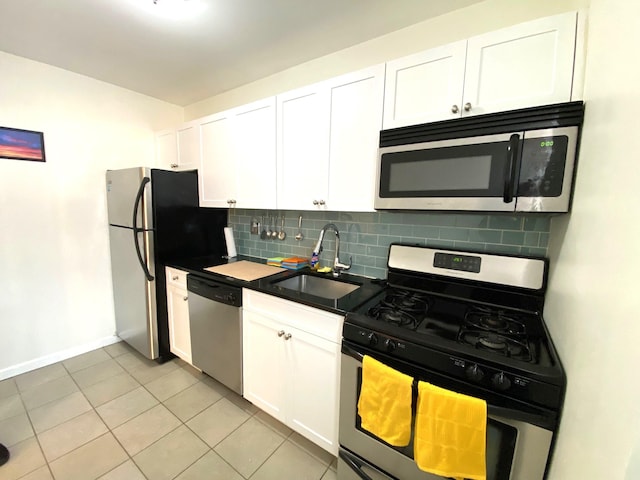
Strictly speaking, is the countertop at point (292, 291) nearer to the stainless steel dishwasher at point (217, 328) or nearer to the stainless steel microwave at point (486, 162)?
the stainless steel dishwasher at point (217, 328)

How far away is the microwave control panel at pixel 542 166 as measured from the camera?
0.98 metres

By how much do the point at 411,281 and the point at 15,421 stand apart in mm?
2738

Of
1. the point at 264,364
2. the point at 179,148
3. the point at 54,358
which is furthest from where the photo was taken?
the point at 179,148

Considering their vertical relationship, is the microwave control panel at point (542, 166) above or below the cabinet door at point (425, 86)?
below

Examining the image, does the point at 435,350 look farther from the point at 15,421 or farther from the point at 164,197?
the point at 15,421

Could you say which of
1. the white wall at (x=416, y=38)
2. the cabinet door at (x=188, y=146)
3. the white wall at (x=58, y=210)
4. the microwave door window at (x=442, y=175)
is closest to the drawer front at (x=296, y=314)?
the microwave door window at (x=442, y=175)

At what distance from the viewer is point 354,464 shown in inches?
49.6

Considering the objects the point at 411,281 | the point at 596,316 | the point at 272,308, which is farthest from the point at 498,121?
the point at 272,308

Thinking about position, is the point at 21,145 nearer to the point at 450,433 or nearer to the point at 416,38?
the point at 416,38

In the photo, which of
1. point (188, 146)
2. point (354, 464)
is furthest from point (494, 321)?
point (188, 146)

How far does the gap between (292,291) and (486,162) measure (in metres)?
1.16

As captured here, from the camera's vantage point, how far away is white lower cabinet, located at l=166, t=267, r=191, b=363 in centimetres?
214

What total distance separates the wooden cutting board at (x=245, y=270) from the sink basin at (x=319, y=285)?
14 centimetres

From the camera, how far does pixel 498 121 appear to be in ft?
3.58
